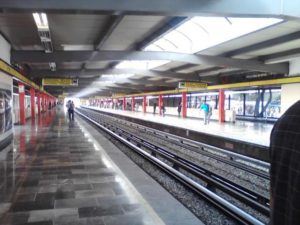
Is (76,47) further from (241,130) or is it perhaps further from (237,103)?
(237,103)

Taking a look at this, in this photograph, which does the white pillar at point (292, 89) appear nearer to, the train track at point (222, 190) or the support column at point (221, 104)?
the support column at point (221, 104)

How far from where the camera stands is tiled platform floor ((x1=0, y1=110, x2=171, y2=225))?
4.36m

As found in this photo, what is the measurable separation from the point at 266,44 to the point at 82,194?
10.3 meters

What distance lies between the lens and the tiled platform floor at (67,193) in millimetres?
4359

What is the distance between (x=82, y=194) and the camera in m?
5.51

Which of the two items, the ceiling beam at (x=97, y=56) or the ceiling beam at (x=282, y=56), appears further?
the ceiling beam at (x=282, y=56)

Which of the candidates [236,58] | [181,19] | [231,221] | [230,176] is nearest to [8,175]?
[231,221]

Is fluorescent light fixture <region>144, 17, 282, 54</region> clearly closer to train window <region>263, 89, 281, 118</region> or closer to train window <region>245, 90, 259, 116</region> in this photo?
train window <region>263, 89, 281, 118</region>

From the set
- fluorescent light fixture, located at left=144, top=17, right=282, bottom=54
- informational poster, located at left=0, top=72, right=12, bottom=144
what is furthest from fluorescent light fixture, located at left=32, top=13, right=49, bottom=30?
fluorescent light fixture, located at left=144, top=17, right=282, bottom=54

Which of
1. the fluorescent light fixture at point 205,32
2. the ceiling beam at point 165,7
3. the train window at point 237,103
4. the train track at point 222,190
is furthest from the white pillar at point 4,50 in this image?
the train window at point 237,103

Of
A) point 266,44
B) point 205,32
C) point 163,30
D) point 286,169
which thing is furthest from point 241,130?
point 286,169

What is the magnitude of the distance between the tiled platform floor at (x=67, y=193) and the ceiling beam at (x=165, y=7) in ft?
11.0

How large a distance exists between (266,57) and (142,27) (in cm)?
759

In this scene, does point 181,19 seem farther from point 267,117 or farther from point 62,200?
point 267,117
